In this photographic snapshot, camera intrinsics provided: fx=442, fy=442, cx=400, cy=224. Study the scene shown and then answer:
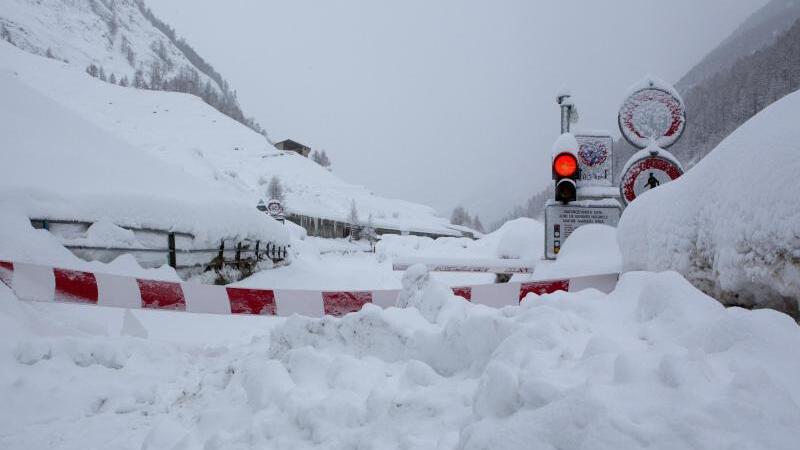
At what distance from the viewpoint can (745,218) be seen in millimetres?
2273

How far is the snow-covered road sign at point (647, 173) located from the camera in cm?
588

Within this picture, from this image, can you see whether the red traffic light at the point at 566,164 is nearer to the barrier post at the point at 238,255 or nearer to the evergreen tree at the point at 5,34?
the barrier post at the point at 238,255

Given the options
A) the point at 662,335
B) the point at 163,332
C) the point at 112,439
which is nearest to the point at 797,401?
the point at 662,335

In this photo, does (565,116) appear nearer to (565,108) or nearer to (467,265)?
(565,108)

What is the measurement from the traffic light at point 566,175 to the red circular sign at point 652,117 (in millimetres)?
1231

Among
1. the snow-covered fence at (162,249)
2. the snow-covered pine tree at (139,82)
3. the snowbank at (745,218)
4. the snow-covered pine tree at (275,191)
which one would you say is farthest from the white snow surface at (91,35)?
the snowbank at (745,218)

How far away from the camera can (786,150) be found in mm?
2119

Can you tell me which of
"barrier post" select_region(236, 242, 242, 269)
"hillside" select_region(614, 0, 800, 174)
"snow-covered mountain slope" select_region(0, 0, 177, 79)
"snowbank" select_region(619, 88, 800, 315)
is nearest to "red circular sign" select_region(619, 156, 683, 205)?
"snowbank" select_region(619, 88, 800, 315)

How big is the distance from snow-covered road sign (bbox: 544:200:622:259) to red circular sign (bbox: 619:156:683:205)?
0.23 m

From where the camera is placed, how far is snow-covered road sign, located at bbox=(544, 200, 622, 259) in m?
5.97

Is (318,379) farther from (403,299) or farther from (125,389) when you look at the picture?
(125,389)

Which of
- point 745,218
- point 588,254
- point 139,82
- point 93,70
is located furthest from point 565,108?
point 139,82

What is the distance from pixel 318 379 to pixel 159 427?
967mm

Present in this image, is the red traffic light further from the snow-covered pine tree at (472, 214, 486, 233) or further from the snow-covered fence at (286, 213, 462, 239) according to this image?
the snow-covered pine tree at (472, 214, 486, 233)
